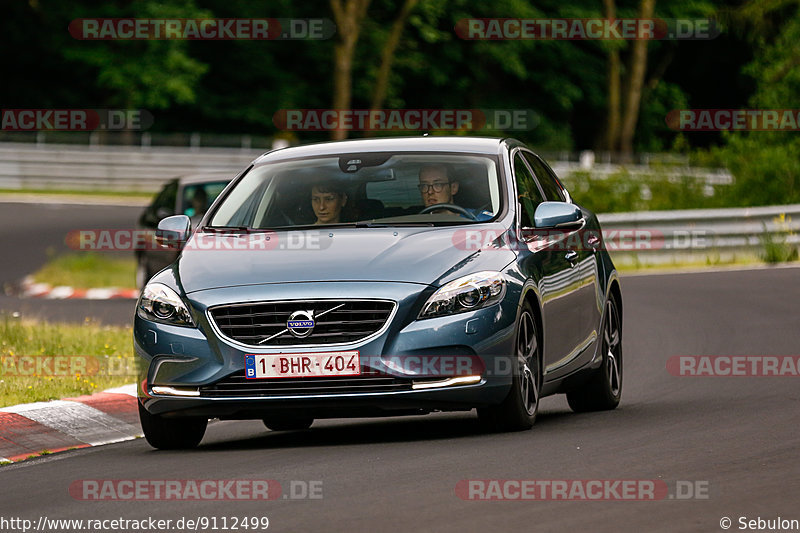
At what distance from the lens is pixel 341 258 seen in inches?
369

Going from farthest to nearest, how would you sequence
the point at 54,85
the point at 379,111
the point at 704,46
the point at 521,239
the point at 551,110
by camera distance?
the point at 704,46, the point at 551,110, the point at 54,85, the point at 379,111, the point at 521,239

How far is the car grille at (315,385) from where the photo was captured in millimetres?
9086

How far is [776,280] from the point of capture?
2111cm

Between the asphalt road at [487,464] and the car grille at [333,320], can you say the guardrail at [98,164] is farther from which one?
the car grille at [333,320]

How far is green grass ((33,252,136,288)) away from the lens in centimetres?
2683

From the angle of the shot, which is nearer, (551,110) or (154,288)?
(154,288)

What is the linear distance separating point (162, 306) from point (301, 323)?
2.87 ft

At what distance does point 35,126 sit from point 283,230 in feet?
141

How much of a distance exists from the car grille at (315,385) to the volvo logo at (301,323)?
0.78 feet

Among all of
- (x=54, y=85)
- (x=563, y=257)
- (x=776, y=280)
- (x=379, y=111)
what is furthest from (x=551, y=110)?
(x=563, y=257)

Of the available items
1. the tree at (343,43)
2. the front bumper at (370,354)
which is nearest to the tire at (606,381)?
the front bumper at (370,354)

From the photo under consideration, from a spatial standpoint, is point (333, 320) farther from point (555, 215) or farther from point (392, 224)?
point (555, 215)

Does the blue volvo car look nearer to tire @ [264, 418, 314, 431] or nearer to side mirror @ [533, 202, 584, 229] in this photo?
side mirror @ [533, 202, 584, 229]

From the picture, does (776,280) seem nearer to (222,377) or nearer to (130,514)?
(222,377)
